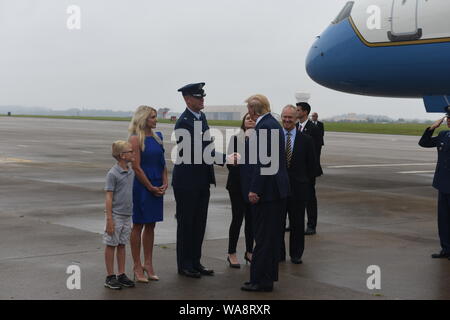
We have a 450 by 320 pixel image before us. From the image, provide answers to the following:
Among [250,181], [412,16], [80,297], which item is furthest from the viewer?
[412,16]

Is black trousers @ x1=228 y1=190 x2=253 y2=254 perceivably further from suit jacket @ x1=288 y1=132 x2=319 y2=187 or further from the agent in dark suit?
suit jacket @ x1=288 y1=132 x2=319 y2=187

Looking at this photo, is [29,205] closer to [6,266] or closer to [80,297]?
[6,266]

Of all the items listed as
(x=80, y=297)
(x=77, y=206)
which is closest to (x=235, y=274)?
(x=80, y=297)

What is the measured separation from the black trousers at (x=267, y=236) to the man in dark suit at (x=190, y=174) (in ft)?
2.47

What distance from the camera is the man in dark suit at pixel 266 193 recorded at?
23.6 feet

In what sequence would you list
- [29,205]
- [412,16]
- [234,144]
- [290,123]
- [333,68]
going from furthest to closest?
[333,68] < [412,16] < [29,205] < [290,123] < [234,144]

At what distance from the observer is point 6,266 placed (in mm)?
7891

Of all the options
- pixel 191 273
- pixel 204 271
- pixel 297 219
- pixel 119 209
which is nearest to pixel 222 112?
pixel 297 219

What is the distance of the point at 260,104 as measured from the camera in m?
7.31

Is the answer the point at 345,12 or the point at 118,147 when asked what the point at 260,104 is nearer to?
the point at 118,147

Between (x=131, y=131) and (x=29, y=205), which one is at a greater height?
(x=131, y=131)

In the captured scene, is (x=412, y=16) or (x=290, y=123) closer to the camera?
(x=290, y=123)

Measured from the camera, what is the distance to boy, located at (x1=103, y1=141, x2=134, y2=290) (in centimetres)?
711
